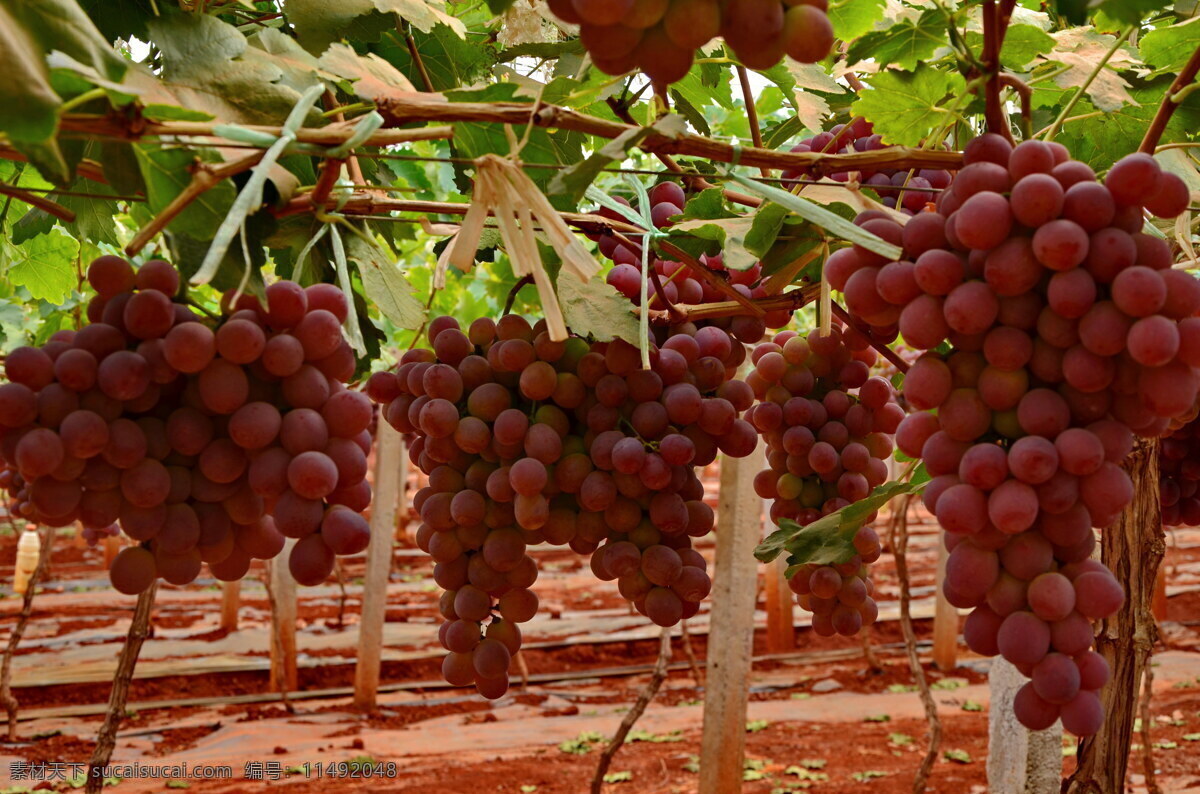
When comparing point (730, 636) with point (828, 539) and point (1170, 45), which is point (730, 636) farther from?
point (1170, 45)

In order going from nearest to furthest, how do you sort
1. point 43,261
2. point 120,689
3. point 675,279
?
1. point 675,279
2. point 120,689
3. point 43,261

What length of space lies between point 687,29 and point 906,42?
2.08 ft

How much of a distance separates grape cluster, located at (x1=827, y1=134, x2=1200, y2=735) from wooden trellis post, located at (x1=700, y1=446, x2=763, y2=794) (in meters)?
2.91

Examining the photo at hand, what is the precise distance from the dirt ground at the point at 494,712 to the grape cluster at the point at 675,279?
427 centimetres

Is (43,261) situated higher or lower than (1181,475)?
higher

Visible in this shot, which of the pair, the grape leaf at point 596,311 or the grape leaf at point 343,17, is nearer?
the grape leaf at point 596,311

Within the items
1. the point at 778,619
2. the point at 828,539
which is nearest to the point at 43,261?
the point at 828,539

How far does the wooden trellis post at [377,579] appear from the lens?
6.12 m

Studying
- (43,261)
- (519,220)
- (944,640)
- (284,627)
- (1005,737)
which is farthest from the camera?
(944,640)

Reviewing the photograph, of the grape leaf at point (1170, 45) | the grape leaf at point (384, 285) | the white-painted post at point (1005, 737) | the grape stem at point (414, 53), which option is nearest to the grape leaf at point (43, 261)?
the grape stem at point (414, 53)

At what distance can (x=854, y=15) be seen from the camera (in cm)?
128

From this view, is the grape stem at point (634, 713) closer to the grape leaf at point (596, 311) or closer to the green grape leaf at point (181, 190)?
the grape leaf at point (596, 311)

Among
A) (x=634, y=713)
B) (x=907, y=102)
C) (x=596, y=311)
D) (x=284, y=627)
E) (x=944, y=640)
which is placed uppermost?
(x=907, y=102)

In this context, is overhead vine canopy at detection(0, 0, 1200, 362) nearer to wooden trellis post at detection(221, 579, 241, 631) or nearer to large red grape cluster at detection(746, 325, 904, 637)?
large red grape cluster at detection(746, 325, 904, 637)
